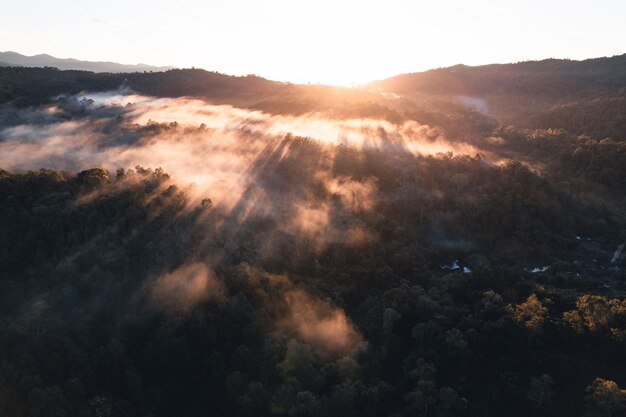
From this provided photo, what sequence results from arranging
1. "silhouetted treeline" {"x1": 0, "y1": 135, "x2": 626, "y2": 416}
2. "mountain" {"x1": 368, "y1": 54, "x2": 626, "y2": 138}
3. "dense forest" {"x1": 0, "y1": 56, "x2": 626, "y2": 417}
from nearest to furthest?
"silhouetted treeline" {"x1": 0, "y1": 135, "x2": 626, "y2": 416} < "dense forest" {"x1": 0, "y1": 56, "x2": 626, "y2": 417} < "mountain" {"x1": 368, "y1": 54, "x2": 626, "y2": 138}

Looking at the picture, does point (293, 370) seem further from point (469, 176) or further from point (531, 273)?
point (469, 176)

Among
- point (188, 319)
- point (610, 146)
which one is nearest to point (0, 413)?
point (188, 319)

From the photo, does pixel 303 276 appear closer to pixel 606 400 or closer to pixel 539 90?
pixel 606 400

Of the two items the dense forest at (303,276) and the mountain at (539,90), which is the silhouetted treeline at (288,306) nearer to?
the dense forest at (303,276)

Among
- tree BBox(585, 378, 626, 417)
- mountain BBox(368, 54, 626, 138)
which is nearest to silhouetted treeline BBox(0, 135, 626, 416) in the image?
tree BBox(585, 378, 626, 417)

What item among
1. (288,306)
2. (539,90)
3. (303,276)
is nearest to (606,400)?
(288,306)

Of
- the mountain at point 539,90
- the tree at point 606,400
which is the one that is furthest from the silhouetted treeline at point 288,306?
the mountain at point 539,90

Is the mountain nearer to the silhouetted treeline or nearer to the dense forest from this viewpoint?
the dense forest

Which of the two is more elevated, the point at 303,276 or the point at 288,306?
the point at 303,276

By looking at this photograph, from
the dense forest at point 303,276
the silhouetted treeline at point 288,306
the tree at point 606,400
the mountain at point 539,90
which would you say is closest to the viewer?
the tree at point 606,400
